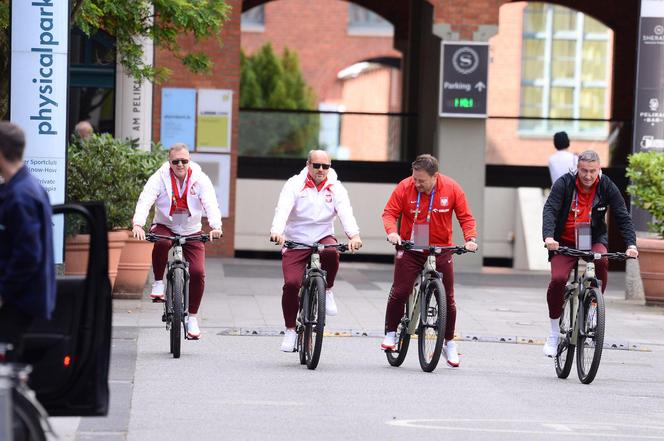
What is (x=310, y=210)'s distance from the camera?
11.9 meters

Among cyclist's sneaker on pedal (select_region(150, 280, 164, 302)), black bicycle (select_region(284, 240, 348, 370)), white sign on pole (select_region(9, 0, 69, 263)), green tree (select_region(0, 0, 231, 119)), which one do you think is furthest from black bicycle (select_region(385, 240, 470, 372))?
green tree (select_region(0, 0, 231, 119))

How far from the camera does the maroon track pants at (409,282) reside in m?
11.6

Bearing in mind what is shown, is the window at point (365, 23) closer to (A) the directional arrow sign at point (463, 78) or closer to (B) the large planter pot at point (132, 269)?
Answer: (A) the directional arrow sign at point (463, 78)

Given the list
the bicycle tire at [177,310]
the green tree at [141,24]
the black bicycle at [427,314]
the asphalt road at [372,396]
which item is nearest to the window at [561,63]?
the green tree at [141,24]

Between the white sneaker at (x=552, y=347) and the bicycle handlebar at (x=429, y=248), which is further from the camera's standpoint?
the white sneaker at (x=552, y=347)

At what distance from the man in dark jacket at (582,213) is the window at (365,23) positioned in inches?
1755

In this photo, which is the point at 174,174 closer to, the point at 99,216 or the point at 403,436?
the point at 403,436

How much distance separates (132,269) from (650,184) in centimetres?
599

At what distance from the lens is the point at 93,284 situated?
6809 millimetres

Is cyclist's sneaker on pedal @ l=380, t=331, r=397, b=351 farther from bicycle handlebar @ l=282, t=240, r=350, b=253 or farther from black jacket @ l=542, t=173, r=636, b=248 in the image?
black jacket @ l=542, t=173, r=636, b=248

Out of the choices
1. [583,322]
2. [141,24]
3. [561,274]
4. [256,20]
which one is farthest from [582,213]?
[256,20]

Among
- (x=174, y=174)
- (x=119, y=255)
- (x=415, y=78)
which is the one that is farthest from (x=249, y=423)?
(x=415, y=78)

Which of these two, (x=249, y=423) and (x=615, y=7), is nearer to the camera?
(x=249, y=423)

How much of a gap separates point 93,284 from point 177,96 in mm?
16490
